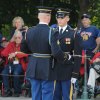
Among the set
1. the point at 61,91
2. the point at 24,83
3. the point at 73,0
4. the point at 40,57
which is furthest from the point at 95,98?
the point at 73,0

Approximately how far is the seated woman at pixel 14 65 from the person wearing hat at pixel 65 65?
2534 mm

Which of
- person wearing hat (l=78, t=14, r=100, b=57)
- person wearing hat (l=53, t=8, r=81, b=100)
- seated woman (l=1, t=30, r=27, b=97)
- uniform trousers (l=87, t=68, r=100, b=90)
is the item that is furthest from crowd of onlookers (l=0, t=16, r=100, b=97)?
person wearing hat (l=53, t=8, r=81, b=100)

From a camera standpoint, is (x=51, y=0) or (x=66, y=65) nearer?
(x=66, y=65)

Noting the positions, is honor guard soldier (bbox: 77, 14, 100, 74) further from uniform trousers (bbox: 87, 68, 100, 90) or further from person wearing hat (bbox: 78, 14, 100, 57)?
uniform trousers (bbox: 87, 68, 100, 90)

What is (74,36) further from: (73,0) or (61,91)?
(73,0)

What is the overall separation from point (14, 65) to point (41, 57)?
313 cm

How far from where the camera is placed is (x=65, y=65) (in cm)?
735

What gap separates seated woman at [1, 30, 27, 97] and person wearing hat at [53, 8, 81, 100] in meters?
2.53

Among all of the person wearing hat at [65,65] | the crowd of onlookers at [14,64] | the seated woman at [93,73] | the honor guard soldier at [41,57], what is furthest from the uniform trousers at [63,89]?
the crowd of onlookers at [14,64]

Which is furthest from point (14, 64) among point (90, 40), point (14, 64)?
point (90, 40)

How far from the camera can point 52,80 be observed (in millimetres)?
7133

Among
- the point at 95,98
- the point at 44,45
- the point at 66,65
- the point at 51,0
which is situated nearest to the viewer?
the point at 44,45

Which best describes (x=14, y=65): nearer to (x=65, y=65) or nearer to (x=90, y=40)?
(x=90, y=40)

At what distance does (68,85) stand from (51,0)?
678 centimetres
